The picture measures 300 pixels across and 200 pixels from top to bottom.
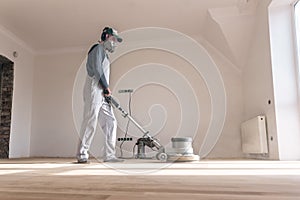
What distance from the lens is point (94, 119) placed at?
274 centimetres

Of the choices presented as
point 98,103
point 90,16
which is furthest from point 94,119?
point 90,16

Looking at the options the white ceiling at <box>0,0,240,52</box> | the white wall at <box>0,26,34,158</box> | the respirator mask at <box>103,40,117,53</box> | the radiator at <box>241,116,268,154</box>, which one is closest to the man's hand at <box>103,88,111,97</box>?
the respirator mask at <box>103,40,117,53</box>

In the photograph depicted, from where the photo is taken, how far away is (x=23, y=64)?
485 cm

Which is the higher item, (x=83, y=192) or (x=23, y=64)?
(x=23, y=64)

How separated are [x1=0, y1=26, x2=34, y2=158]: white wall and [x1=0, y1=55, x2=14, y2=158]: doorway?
0.06 meters

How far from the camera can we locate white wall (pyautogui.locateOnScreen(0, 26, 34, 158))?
443 cm

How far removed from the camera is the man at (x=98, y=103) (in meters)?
2.73

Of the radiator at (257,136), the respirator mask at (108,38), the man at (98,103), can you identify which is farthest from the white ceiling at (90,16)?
the radiator at (257,136)

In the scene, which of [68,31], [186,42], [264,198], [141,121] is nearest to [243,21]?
[186,42]

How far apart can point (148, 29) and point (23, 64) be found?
7.45ft

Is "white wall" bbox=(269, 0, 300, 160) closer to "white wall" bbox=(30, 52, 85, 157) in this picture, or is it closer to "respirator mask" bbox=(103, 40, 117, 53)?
"respirator mask" bbox=(103, 40, 117, 53)

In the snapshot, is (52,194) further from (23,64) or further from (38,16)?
(23,64)

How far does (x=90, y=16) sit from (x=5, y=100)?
1.97m

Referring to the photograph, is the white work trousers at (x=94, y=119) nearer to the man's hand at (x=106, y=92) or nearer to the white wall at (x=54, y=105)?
the man's hand at (x=106, y=92)
